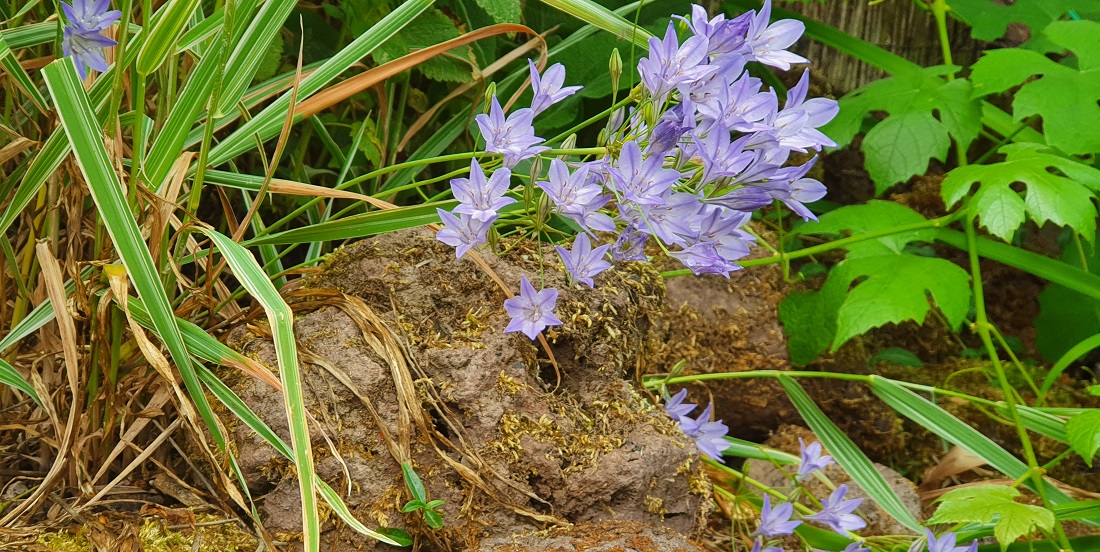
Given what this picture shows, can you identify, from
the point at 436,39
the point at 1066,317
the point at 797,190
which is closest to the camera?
the point at 797,190

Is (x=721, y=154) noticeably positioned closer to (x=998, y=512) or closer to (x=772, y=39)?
(x=772, y=39)

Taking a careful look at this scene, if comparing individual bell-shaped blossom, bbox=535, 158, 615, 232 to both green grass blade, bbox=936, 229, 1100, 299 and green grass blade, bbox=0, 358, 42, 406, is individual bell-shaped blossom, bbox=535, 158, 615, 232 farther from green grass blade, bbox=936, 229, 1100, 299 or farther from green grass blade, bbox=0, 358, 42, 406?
green grass blade, bbox=936, 229, 1100, 299

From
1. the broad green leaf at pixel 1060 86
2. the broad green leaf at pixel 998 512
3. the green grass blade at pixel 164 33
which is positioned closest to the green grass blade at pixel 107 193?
the green grass blade at pixel 164 33

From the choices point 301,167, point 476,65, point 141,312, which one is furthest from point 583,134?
point 141,312

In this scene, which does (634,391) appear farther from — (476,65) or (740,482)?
(476,65)

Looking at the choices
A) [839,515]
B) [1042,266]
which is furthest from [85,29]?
[1042,266]

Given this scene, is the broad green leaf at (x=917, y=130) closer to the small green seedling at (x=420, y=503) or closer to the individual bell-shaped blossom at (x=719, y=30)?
the individual bell-shaped blossom at (x=719, y=30)

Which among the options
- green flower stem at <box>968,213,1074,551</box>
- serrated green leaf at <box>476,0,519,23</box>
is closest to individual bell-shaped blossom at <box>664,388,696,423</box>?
green flower stem at <box>968,213,1074,551</box>

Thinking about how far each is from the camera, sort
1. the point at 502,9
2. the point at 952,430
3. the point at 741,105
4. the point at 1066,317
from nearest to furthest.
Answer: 1. the point at 741,105
2. the point at 502,9
3. the point at 952,430
4. the point at 1066,317
